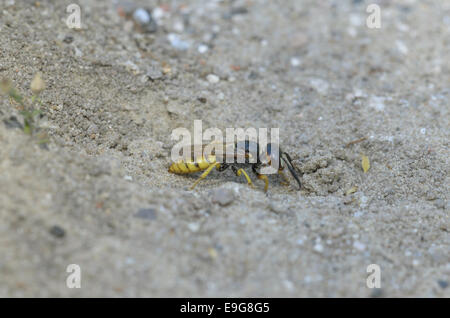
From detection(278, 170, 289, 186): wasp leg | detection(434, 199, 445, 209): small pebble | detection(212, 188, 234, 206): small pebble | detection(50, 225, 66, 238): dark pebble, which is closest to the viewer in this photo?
detection(50, 225, 66, 238): dark pebble

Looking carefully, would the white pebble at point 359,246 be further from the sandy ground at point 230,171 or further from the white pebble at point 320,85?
the white pebble at point 320,85

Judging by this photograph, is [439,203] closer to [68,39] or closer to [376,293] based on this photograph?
[376,293]

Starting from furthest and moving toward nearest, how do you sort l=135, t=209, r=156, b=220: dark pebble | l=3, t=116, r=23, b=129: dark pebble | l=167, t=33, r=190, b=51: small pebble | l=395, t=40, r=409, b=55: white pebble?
l=395, t=40, r=409, b=55: white pebble → l=167, t=33, r=190, b=51: small pebble → l=3, t=116, r=23, b=129: dark pebble → l=135, t=209, r=156, b=220: dark pebble

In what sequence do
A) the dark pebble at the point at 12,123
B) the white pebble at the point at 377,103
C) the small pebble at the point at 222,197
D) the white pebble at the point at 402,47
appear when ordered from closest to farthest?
1. the dark pebble at the point at 12,123
2. the small pebble at the point at 222,197
3. the white pebble at the point at 377,103
4. the white pebble at the point at 402,47

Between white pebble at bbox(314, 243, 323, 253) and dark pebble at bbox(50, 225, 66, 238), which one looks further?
white pebble at bbox(314, 243, 323, 253)

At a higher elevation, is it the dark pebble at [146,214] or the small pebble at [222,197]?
the small pebble at [222,197]

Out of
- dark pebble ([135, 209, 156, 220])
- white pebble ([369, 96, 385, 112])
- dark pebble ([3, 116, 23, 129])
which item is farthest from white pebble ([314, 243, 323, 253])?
dark pebble ([3, 116, 23, 129])

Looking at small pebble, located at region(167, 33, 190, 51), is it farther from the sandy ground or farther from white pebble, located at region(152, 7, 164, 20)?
white pebble, located at region(152, 7, 164, 20)

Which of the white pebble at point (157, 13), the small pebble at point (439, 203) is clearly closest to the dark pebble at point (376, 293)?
the small pebble at point (439, 203)
